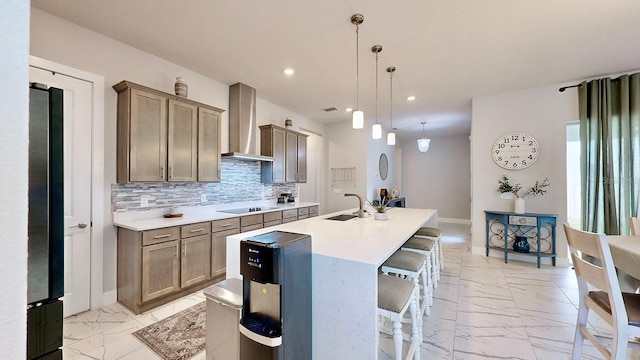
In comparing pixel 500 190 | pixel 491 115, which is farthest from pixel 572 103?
pixel 500 190

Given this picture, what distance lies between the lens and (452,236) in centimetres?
575

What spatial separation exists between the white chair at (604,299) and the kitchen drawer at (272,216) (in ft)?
10.1

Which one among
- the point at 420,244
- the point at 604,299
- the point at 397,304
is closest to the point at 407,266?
the point at 397,304

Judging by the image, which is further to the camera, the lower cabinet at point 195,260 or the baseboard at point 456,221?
the baseboard at point 456,221

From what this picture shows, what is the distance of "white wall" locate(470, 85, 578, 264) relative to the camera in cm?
370

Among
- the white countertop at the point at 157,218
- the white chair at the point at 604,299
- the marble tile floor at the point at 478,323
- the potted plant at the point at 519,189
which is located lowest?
the marble tile floor at the point at 478,323

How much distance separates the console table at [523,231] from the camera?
3680mm

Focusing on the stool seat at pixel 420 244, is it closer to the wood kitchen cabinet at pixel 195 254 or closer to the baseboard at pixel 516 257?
the wood kitchen cabinet at pixel 195 254

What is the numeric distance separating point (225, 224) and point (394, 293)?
Answer: 221 cm

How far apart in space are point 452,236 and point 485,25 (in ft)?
15.3

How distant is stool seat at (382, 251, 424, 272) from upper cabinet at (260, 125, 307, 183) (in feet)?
8.79

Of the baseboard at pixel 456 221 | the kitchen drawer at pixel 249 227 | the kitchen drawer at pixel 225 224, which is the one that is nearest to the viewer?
the kitchen drawer at pixel 225 224

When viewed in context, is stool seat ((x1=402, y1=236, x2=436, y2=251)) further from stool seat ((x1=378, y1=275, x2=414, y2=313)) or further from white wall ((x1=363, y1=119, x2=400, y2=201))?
white wall ((x1=363, y1=119, x2=400, y2=201))

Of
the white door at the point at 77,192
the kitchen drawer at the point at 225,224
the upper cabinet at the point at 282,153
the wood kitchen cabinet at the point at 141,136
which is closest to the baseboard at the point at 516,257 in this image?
the upper cabinet at the point at 282,153
